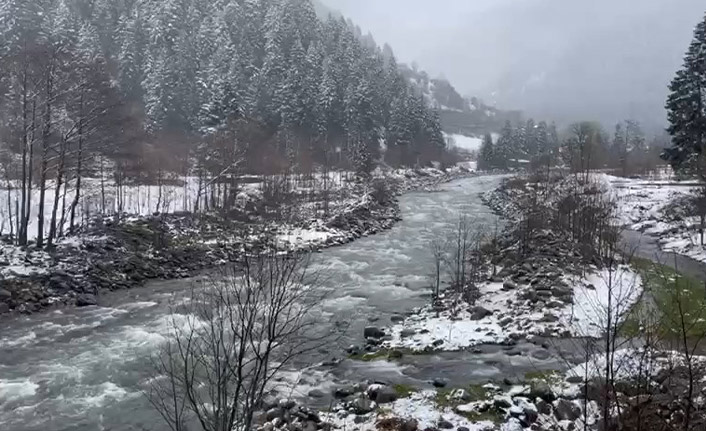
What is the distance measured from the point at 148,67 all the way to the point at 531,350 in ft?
181

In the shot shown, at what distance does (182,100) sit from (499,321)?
46947mm

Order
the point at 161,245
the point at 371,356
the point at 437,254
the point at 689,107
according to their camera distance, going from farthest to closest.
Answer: the point at 689,107 < the point at 161,245 < the point at 437,254 < the point at 371,356

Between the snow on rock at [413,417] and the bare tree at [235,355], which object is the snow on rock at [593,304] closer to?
the snow on rock at [413,417]

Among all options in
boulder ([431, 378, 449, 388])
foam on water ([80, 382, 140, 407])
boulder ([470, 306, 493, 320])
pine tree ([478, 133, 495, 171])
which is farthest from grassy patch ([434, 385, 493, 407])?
pine tree ([478, 133, 495, 171])

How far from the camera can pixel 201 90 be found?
53.9m

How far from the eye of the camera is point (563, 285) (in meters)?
17.8

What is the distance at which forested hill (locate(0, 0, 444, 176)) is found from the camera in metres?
21.9

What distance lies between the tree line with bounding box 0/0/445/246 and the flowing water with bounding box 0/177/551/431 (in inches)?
284

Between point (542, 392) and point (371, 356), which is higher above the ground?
point (542, 392)

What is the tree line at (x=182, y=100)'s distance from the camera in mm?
21766

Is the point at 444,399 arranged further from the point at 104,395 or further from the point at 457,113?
the point at 457,113

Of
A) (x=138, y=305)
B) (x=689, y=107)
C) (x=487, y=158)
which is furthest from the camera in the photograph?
(x=487, y=158)

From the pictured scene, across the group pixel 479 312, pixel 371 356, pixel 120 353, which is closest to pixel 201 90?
pixel 120 353

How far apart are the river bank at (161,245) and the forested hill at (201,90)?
13.6 ft
